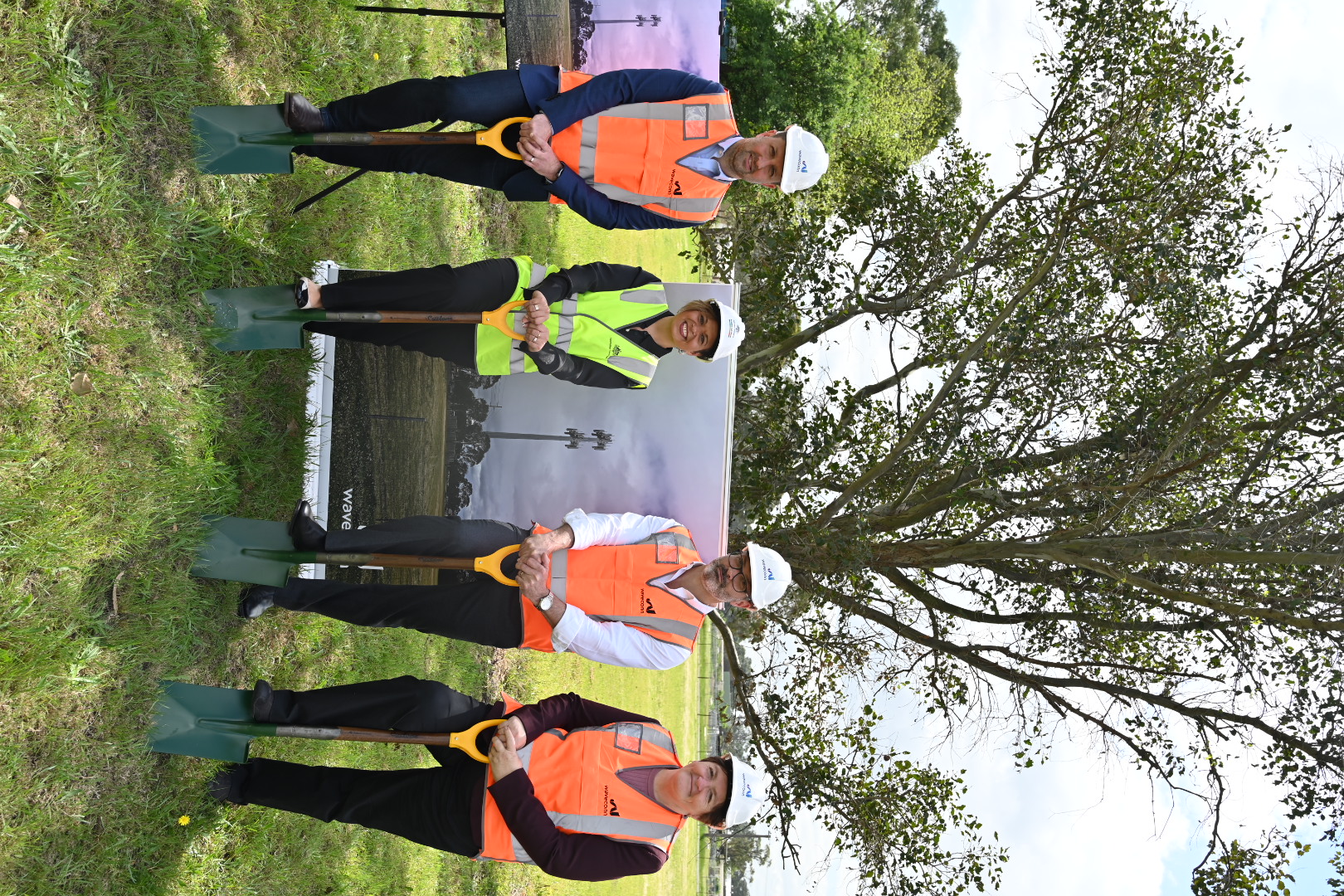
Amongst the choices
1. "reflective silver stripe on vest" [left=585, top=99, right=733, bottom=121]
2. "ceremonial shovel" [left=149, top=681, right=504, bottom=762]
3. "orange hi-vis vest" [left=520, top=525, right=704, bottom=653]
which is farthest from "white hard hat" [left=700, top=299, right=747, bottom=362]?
"ceremonial shovel" [left=149, top=681, right=504, bottom=762]

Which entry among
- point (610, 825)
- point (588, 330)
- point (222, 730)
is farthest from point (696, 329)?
point (222, 730)

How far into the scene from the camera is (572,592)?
566cm

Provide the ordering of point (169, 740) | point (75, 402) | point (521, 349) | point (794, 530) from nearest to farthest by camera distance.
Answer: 1. point (75, 402)
2. point (169, 740)
3. point (521, 349)
4. point (794, 530)

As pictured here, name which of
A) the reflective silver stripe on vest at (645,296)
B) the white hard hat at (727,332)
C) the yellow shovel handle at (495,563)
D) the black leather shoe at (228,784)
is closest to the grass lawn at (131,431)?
the black leather shoe at (228,784)

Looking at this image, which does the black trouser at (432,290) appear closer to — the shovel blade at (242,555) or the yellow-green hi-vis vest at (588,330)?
the yellow-green hi-vis vest at (588,330)

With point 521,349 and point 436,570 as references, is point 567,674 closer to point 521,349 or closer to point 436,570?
point 436,570

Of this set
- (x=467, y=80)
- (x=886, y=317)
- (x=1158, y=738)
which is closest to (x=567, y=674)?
(x=886, y=317)

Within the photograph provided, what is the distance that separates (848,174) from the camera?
427 inches

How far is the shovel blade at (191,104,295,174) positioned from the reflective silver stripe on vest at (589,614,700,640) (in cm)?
340

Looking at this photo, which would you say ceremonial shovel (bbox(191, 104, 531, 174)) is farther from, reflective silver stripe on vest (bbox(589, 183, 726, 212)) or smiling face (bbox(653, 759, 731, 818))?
smiling face (bbox(653, 759, 731, 818))

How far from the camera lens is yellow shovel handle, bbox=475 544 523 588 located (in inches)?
219

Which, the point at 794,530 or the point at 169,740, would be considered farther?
the point at 794,530

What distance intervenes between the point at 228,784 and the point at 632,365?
369 cm

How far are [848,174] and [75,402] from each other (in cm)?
838
